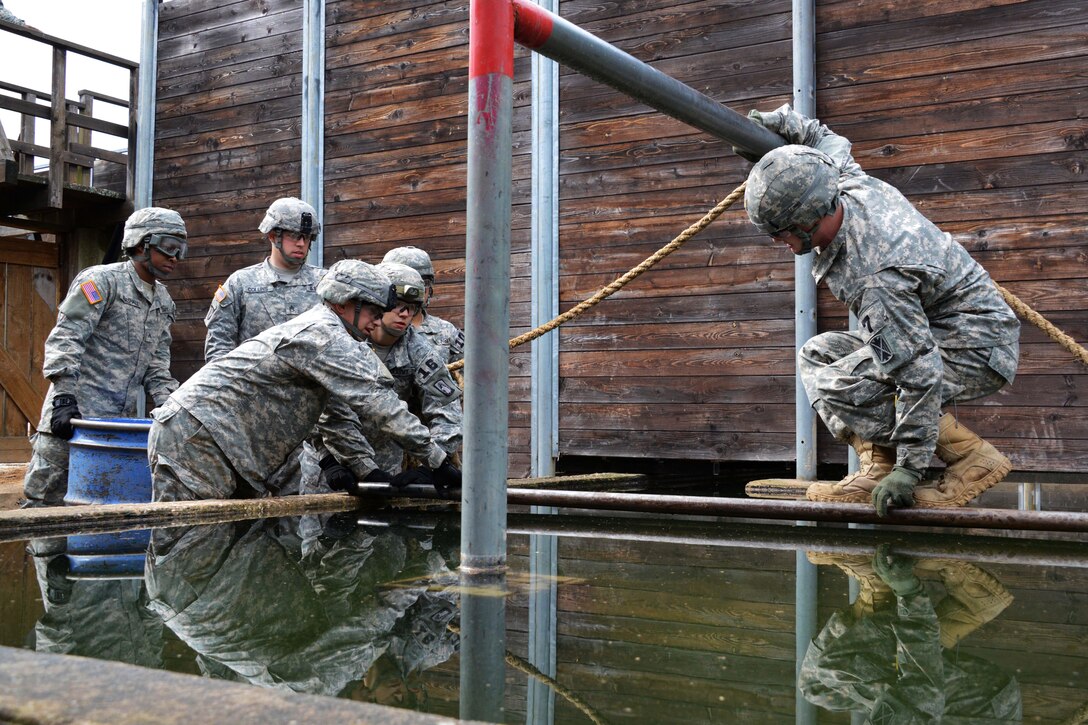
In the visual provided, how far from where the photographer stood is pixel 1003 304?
363cm

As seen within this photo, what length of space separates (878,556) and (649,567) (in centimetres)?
72

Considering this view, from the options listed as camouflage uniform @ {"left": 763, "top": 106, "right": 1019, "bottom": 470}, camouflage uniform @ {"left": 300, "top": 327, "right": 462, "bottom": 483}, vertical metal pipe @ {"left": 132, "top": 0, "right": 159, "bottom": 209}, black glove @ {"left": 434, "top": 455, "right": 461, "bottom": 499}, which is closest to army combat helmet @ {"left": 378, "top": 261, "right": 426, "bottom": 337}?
camouflage uniform @ {"left": 300, "top": 327, "right": 462, "bottom": 483}

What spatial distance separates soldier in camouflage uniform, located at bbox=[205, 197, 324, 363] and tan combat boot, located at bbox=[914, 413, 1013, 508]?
356 cm

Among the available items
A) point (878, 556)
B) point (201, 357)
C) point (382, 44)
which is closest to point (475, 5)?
point (878, 556)

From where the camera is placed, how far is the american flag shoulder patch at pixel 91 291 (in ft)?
18.6

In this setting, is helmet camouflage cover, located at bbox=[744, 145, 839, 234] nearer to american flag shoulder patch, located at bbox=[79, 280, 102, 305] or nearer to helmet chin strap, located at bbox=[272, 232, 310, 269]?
helmet chin strap, located at bbox=[272, 232, 310, 269]

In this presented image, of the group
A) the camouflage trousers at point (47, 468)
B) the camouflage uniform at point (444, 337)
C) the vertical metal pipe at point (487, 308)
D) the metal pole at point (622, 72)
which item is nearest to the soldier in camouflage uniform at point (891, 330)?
the metal pole at point (622, 72)

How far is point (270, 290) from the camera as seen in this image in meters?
5.91

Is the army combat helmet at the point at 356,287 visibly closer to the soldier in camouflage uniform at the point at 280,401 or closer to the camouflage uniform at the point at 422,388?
the soldier in camouflage uniform at the point at 280,401

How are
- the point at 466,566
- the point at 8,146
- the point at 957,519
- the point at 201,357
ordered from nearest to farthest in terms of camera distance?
the point at 466,566
the point at 957,519
the point at 201,357
the point at 8,146

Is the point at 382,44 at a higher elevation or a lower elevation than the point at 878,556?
higher

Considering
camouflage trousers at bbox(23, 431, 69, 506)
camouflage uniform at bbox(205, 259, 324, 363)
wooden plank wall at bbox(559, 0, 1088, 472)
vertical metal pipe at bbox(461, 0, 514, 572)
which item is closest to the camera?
vertical metal pipe at bbox(461, 0, 514, 572)

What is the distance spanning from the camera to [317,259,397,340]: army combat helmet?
14.1ft

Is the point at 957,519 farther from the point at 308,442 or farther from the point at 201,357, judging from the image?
the point at 201,357
